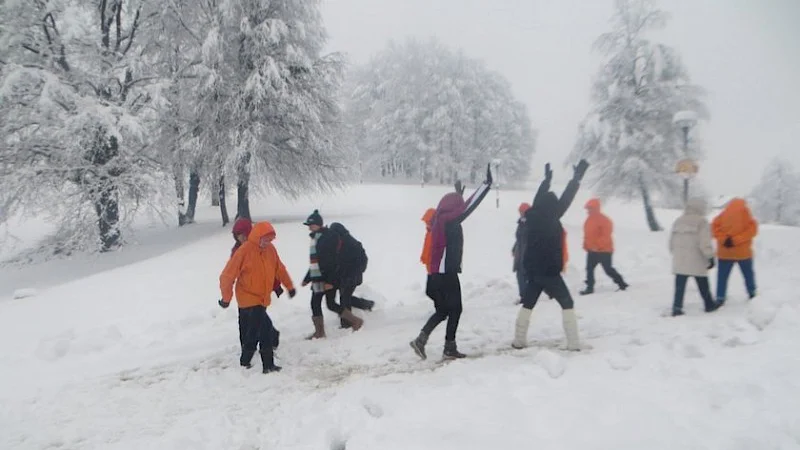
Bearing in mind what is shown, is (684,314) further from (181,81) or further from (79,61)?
(79,61)

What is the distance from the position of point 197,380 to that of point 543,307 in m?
5.59

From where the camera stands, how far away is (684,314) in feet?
23.4

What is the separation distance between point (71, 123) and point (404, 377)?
572 inches

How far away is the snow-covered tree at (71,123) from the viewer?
14875mm

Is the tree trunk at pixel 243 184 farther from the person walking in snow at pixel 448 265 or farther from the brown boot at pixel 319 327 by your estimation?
the person walking in snow at pixel 448 265

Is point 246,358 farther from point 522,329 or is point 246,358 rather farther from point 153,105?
point 153,105

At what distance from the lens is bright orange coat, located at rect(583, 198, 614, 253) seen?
9.27m

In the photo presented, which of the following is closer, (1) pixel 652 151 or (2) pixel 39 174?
(2) pixel 39 174

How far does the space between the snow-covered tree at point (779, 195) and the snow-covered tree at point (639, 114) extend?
42.7 metres

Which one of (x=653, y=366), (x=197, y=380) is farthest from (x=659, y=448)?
(x=197, y=380)

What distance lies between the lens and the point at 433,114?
46.7m

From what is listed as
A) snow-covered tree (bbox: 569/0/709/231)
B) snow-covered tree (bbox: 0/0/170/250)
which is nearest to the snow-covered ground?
snow-covered tree (bbox: 0/0/170/250)

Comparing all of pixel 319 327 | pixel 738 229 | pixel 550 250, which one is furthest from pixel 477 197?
pixel 738 229

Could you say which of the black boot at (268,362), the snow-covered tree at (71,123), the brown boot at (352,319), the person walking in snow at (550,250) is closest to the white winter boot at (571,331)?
the person walking in snow at (550,250)
